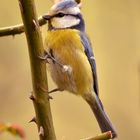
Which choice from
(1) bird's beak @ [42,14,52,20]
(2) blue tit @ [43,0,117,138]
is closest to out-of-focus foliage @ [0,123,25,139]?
(1) bird's beak @ [42,14,52,20]

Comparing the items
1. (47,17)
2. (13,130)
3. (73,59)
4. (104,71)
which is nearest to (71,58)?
(73,59)

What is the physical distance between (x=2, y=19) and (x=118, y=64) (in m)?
0.66

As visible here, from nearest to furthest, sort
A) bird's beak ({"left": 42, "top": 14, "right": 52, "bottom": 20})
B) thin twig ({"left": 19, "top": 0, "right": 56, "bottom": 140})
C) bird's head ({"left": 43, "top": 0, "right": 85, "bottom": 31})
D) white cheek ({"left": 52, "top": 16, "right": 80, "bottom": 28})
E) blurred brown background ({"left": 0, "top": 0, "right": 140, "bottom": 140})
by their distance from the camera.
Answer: thin twig ({"left": 19, "top": 0, "right": 56, "bottom": 140}) < bird's beak ({"left": 42, "top": 14, "right": 52, "bottom": 20}) < bird's head ({"left": 43, "top": 0, "right": 85, "bottom": 31}) < white cheek ({"left": 52, "top": 16, "right": 80, "bottom": 28}) < blurred brown background ({"left": 0, "top": 0, "right": 140, "bottom": 140})

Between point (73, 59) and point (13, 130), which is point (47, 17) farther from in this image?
point (13, 130)

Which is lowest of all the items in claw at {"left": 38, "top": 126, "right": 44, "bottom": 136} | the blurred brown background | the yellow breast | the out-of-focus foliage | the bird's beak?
the blurred brown background

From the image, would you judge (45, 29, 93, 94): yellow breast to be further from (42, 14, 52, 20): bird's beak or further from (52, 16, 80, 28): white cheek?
(42, 14, 52, 20): bird's beak

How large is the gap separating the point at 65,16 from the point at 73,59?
13cm

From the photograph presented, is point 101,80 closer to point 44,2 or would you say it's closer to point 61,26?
point 44,2

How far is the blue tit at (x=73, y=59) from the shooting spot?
1.45 m

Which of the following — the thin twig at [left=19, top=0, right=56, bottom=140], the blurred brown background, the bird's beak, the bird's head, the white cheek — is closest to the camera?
the thin twig at [left=19, top=0, right=56, bottom=140]

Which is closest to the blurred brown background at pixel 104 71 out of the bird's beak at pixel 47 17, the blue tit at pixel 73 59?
the blue tit at pixel 73 59

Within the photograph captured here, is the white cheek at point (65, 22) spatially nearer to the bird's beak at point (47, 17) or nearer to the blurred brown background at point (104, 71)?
the bird's beak at point (47, 17)

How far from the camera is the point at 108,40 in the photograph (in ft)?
9.00

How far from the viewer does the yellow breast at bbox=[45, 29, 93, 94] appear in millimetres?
1469
